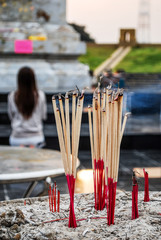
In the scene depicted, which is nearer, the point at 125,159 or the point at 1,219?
the point at 1,219

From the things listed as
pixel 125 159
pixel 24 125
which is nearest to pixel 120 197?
pixel 24 125

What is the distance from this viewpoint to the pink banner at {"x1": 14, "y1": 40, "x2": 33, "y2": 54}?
9927mm

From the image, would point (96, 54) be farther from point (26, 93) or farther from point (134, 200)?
point (134, 200)

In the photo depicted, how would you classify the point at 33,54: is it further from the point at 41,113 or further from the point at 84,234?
the point at 84,234

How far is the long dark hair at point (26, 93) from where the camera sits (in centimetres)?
449

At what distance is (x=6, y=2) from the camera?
33.8ft

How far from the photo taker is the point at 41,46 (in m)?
10.1

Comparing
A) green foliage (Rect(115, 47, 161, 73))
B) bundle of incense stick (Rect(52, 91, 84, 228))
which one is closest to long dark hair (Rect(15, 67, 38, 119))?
bundle of incense stick (Rect(52, 91, 84, 228))

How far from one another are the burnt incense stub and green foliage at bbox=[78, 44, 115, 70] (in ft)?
73.7

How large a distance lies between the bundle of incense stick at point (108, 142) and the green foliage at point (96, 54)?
31383mm

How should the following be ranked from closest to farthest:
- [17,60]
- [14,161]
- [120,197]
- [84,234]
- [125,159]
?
[84,234]
[120,197]
[14,161]
[125,159]
[17,60]

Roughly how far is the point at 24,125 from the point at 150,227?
10.5 feet

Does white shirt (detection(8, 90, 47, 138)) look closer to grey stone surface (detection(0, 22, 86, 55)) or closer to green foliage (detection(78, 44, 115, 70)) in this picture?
grey stone surface (detection(0, 22, 86, 55))

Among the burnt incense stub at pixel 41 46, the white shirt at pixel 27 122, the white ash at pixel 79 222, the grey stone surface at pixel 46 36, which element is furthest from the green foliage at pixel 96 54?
the white ash at pixel 79 222
